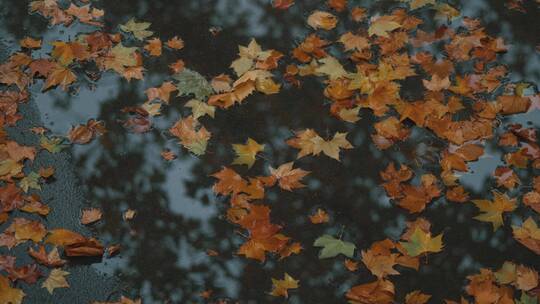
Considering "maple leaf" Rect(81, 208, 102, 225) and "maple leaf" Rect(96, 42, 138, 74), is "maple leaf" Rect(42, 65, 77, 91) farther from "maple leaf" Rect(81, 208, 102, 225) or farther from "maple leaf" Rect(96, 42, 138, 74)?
"maple leaf" Rect(81, 208, 102, 225)

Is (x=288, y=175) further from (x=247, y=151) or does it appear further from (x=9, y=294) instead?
(x=9, y=294)

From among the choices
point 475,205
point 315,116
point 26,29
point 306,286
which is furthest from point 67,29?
point 475,205

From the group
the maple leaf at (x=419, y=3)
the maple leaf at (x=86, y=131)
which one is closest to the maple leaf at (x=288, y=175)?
the maple leaf at (x=86, y=131)

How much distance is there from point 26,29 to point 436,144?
284cm

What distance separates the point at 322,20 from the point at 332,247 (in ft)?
6.27

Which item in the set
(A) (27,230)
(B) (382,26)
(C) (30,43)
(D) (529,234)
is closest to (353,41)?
(B) (382,26)

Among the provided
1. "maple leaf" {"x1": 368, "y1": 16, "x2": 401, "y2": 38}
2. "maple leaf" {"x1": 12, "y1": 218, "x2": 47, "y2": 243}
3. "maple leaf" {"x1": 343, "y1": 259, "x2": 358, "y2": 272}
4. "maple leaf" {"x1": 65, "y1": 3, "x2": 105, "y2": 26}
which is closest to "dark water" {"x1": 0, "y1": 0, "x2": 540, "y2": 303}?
"maple leaf" {"x1": 343, "y1": 259, "x2": 358, "y2": 272}

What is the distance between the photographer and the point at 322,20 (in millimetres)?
4289

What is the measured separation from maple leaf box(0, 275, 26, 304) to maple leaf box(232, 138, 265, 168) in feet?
4.14

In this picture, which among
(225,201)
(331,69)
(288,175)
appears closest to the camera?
(225,201)

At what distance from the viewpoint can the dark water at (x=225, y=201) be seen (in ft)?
9.45

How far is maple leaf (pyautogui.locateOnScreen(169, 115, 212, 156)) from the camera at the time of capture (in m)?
3.43

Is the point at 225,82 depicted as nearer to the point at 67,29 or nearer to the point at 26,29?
the point at 67,29

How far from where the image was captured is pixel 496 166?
11.0ft
